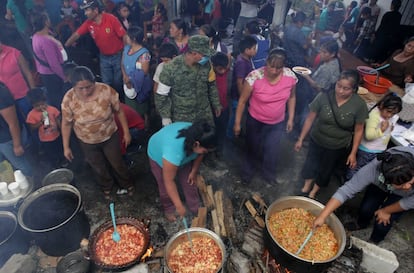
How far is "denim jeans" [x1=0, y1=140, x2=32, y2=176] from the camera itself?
15.2ft

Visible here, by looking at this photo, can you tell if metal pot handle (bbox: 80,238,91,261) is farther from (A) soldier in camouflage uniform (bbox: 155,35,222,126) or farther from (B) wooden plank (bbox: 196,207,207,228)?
(A) soldier in camouflage uniform (bbox: 155,35,222,126)

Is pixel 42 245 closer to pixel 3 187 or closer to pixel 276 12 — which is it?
pixel 3 187

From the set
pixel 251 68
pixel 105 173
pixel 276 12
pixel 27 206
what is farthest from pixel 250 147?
pixel 276 12

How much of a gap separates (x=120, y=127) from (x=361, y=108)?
3.98m

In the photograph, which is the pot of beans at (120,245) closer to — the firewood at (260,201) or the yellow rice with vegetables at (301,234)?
the yellow rice with vegetables at (301,234)

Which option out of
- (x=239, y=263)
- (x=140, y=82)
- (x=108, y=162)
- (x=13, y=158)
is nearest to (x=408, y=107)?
(x=239, y=263)

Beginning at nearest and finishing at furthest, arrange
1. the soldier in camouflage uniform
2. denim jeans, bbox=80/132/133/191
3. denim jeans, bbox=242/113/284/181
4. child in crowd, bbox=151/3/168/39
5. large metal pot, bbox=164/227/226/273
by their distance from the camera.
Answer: large metal pot, bbox=164/227/226/273 → the soldier in camouflage uniform → denim jeans, bbox=80/132/133/191 → denim jeans, bbox=242/113/284/181 → child in crowd, bbox=151/3/168/39

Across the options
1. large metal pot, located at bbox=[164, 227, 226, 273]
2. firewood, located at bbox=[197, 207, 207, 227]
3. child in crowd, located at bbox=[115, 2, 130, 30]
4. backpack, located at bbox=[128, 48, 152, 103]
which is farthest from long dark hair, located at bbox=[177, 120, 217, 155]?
child in crowd, located at bbox=[115, 2, 130, 30]

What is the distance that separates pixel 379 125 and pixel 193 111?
2.95 metres

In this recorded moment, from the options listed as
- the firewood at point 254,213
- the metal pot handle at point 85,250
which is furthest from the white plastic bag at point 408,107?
the metal pot handle at point 85,250

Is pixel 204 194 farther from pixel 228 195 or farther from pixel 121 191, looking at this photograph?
pixel 121 191

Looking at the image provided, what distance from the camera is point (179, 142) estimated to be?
3408 millimetres

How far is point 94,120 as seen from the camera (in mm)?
4129

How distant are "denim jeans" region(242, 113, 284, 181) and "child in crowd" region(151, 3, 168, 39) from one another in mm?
5566
